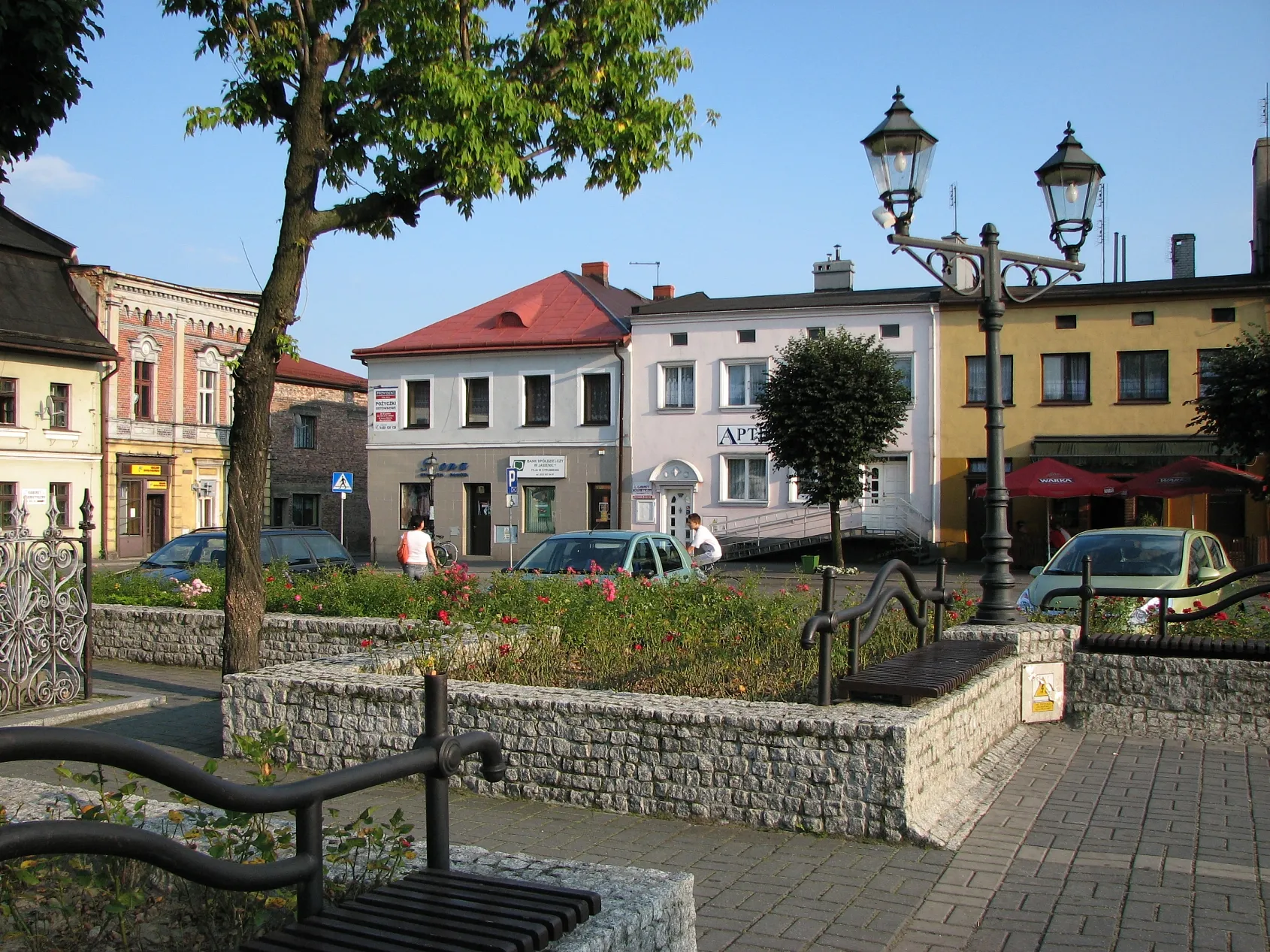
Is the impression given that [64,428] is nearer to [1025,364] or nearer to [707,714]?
[1025,364]

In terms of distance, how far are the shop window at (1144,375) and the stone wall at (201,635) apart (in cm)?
3135

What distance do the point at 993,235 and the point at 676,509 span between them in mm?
31275

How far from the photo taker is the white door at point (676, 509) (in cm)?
4134

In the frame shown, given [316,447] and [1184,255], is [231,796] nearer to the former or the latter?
[1184,255]

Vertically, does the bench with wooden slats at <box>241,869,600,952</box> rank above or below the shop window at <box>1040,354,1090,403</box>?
below

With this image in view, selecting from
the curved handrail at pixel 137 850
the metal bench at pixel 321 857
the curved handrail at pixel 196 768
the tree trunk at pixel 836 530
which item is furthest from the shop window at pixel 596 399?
the curved handrail at pixel 137 850

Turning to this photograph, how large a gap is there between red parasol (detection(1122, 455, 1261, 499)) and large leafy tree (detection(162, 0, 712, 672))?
22.5 m

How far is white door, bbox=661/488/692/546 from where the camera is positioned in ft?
136

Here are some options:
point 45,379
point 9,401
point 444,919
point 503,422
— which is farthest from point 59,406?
point 444,919

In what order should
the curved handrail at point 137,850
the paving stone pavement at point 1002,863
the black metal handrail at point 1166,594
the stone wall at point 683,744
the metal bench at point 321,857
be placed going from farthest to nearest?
the black metal handrail at point 1166,594, the stone wall at point 683,744, the paving stone pavement at point 1002,863, the metal bench at point 321,857, the curved handrail at point 137,850

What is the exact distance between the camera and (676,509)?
4159 cm

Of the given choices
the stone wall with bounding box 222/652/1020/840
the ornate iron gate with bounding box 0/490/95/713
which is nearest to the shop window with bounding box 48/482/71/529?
the ornate iron gate with bounding box 0/490/95/713

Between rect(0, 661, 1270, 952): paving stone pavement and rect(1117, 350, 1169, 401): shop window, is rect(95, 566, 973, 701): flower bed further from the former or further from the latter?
rect(1117, 350, 1169, 401): shop window

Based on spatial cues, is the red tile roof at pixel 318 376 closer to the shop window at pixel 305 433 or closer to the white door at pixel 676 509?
the shop window at pixel 305 433
